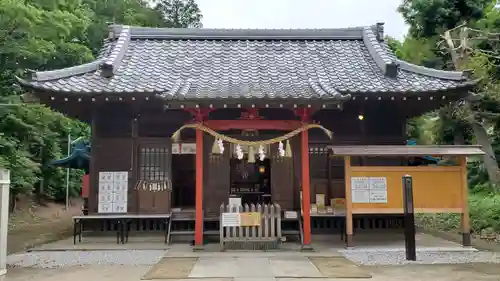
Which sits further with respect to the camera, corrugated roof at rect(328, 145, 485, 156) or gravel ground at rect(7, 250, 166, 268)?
corrugated roof at rect(328, 145, 485, 156)

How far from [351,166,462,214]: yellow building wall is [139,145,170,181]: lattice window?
5.08 metres

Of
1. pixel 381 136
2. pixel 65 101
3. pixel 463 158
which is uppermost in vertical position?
pixel 65 101

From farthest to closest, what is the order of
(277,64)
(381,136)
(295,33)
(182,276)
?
(295,33) < (277,64) < (381,136) < (182,276)

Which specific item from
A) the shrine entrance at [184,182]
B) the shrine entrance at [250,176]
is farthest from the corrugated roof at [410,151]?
the shrine entrance at [250,176]

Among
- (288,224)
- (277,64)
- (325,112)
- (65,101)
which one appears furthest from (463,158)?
(65,101)

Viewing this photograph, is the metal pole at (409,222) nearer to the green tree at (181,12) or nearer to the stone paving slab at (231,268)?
the stone paving slab at (231,268)

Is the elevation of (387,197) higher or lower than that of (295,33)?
lower

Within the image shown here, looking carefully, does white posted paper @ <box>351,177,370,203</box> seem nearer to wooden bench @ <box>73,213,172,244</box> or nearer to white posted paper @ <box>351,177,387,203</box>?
white posted paper @ <box>351,177,387,203</box>

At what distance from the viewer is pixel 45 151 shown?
65.5ft

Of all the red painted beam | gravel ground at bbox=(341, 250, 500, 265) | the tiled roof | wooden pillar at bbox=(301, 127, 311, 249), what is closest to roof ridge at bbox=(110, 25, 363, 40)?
the tiled roof

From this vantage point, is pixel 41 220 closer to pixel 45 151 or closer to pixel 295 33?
pixel 45 151

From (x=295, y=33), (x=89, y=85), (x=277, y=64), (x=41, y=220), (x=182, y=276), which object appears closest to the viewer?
(x=182, y=276)

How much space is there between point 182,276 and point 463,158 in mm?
7090

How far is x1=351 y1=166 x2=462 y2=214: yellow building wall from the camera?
9.77 m
